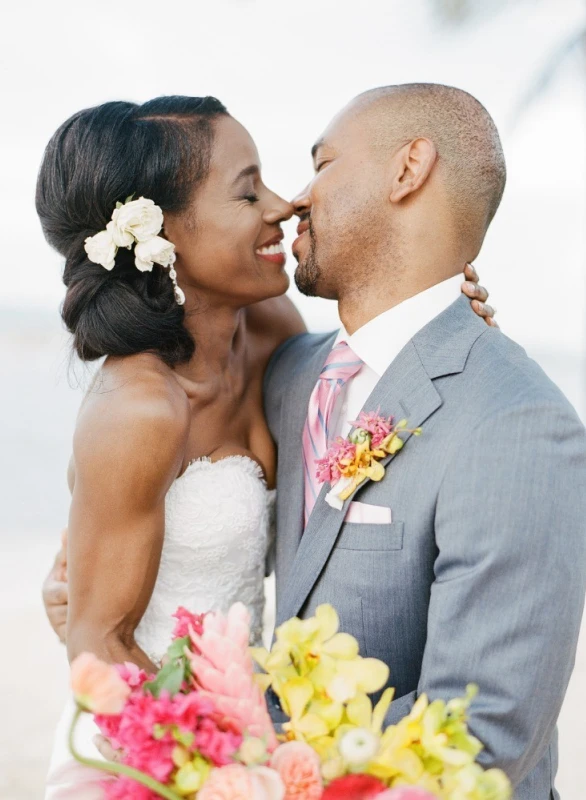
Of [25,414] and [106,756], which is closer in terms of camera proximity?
[106,756]

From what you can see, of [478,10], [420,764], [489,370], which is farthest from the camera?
[478,10]

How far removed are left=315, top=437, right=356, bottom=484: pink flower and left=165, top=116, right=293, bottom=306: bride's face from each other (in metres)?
0.78

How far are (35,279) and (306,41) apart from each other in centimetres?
1055

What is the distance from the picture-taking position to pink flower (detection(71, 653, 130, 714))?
4.02 feet

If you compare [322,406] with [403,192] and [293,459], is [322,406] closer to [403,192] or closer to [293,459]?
[293,459]

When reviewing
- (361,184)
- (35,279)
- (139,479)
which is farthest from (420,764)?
(35,279)

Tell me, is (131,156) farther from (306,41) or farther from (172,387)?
(306,41)

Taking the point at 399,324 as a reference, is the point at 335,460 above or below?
below

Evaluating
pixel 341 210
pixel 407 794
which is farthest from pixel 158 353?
pixel 407 794

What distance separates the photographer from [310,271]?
114 inches

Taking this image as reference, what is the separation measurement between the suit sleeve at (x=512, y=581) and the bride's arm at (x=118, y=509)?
0.86 m

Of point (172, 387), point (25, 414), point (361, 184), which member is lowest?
point (25, 414)

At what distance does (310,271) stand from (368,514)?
89 centimetres

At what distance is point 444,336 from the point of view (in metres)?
2.54
